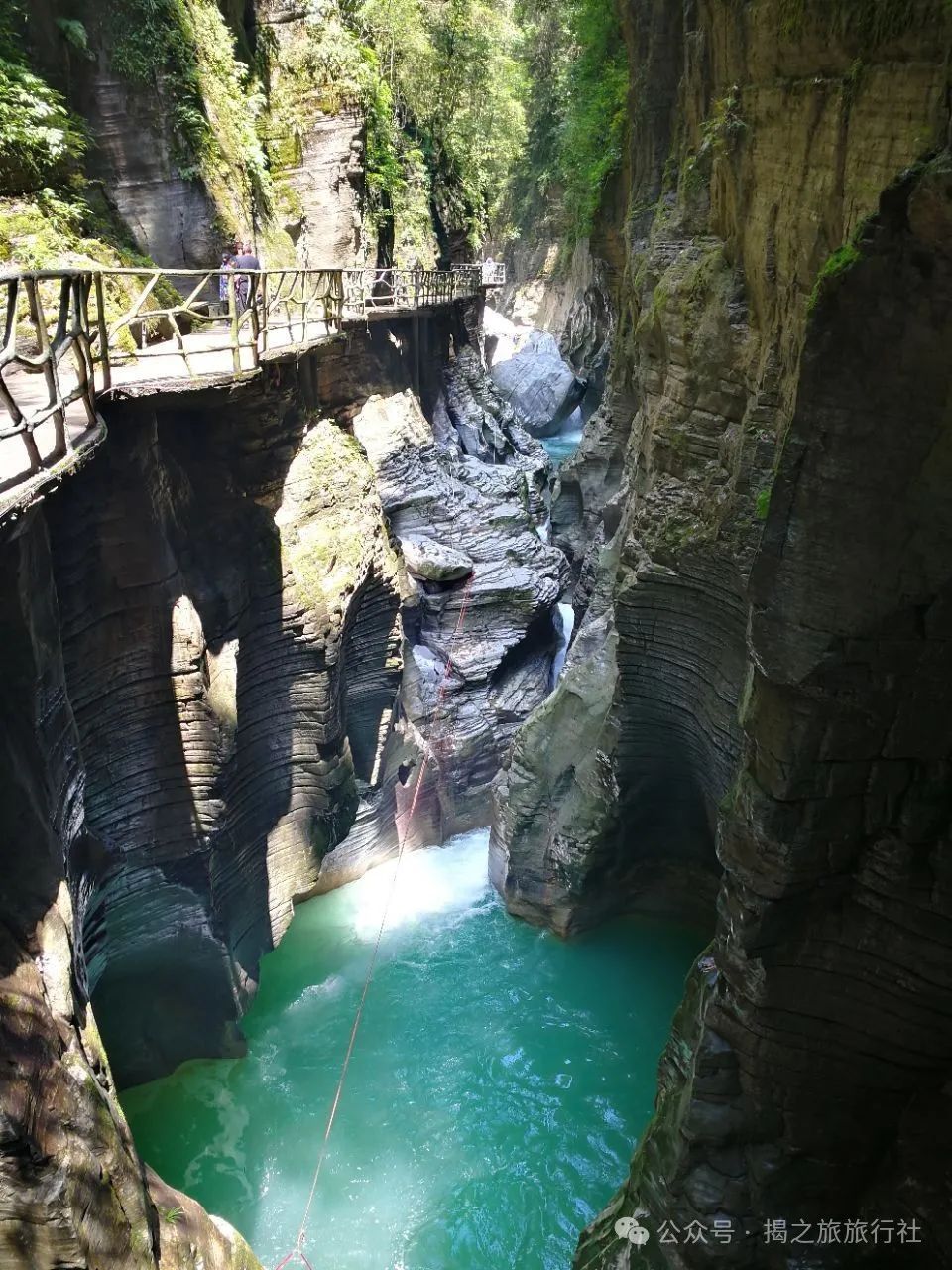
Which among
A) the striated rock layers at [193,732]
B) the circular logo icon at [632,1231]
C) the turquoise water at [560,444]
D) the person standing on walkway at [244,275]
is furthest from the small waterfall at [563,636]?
the turquoise water at [560,444]

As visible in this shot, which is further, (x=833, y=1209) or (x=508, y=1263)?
(x=508, y=1263)

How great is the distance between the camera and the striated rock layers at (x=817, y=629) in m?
4.42

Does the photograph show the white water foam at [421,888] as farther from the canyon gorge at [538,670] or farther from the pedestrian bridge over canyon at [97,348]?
the pedestrian bridge over canyon at [97,348]

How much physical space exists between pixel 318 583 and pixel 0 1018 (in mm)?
6380

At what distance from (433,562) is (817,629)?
11092 mm

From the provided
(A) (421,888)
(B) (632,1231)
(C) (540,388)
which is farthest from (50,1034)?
(C) (540,388)

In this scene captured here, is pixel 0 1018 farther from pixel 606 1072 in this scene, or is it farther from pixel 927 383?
pixel 606 1072

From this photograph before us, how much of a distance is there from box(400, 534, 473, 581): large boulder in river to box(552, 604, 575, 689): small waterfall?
2.57 m

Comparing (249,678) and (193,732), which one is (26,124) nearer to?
(249,678)

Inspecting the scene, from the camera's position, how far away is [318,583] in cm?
1042

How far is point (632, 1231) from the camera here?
6398mm

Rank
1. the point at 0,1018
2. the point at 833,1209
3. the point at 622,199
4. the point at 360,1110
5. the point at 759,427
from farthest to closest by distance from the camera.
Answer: the point at 622,199, the point at 360,1110, the point at 759,427, the point at 833,1209, the point at 0,1018

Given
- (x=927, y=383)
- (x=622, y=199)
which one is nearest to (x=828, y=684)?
(x=927, y=383)

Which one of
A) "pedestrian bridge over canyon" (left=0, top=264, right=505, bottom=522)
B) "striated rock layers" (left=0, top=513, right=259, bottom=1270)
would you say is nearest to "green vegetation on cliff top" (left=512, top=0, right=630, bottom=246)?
"pedestrian bridge over canyon" (left=0, top=264, right=505, bottom=522)
